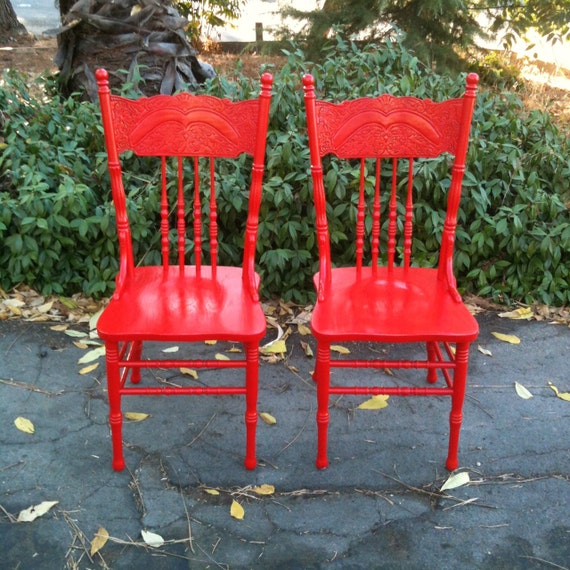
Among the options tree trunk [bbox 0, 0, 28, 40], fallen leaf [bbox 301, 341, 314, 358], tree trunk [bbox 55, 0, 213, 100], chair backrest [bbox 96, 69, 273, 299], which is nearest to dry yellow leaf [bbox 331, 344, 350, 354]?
fallen leaf [bbox 301, 341, 314, 358]

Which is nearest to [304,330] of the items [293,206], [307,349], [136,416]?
[307,349]

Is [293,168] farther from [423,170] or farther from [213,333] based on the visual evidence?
[213,333]

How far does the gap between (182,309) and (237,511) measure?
71cm

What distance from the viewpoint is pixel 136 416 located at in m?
2.71

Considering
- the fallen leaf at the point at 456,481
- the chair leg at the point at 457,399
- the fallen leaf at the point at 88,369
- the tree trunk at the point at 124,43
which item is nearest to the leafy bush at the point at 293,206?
the fallen leaf at the point at 88,369

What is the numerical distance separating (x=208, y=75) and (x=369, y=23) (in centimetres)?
140

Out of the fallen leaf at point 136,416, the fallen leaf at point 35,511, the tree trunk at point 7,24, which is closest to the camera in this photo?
the fallen leaf at point 35,511

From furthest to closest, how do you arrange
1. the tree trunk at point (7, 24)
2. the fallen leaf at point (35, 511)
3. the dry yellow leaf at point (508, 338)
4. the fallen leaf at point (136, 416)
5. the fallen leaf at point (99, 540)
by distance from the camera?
the tree trunk at point (7, 24) → the dry yellow leaf at point (508, 338) → the fallen leaf at point (136, 416) → the fallen leaf at point (35, 511) → the fallen leaf at point (99, 540)

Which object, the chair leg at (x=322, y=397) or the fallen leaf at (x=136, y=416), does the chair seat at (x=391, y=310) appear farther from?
the fallen leaf at (x=136, y=416)

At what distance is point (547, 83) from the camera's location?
21.1ft

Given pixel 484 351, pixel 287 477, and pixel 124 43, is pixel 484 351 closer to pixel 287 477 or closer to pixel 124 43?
pixel 287 477

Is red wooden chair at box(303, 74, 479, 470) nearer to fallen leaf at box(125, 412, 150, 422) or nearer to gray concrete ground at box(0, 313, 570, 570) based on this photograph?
gray concrete ground at box(0, 313, 570, 570)

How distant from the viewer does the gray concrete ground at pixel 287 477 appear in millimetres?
2096

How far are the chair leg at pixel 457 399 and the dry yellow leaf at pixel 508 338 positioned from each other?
3.30 ft
